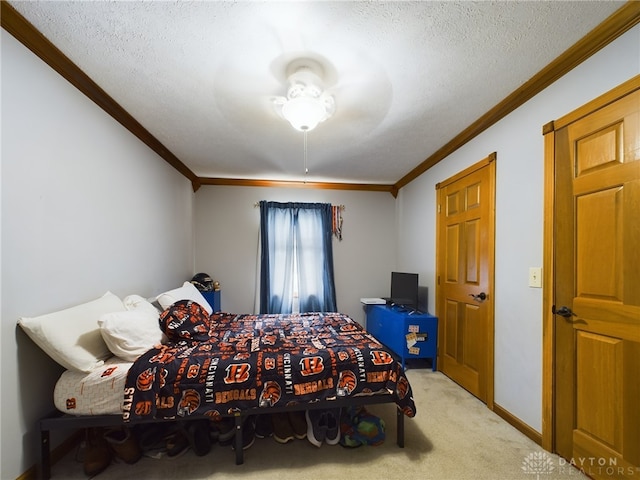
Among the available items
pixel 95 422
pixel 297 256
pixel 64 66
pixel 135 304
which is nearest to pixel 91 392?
pixel 95 422

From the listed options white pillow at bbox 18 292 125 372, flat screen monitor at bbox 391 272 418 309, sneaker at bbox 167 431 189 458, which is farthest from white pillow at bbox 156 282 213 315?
flat screen monitor at bbox 391 272 418 309

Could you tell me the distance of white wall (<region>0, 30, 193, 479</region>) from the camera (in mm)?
1365

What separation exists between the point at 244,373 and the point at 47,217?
147 centimetres

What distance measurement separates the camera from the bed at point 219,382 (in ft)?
5.01

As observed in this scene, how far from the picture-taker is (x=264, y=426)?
1.96m

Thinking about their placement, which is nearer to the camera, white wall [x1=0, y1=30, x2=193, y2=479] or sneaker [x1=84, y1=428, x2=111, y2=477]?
white wall [x1=0, y1=30, x2=193, y2=479]

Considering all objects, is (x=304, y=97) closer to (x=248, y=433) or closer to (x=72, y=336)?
(x=72, y=336)

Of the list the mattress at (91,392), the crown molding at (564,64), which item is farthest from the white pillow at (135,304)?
the crown molding at (564,64)

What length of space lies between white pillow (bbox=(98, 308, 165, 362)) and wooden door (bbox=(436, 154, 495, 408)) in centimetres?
265

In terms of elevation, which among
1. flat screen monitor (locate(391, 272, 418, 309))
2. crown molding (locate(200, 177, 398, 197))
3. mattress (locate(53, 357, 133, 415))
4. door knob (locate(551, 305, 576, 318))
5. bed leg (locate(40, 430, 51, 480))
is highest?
crown molding (locate(200, 177, 398, 197))

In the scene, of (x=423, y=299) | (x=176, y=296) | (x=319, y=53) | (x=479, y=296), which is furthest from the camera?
(x=423, y=299)

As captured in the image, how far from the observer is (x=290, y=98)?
1807mm

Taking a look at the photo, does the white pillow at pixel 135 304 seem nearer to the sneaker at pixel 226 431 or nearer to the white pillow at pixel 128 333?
the white pillow at pixel 128 333

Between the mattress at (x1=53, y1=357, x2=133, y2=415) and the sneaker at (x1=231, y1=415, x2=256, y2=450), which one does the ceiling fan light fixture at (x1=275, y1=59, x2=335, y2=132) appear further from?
the sneaker at (x1=231, y1=415, x2=256, y2=450)
